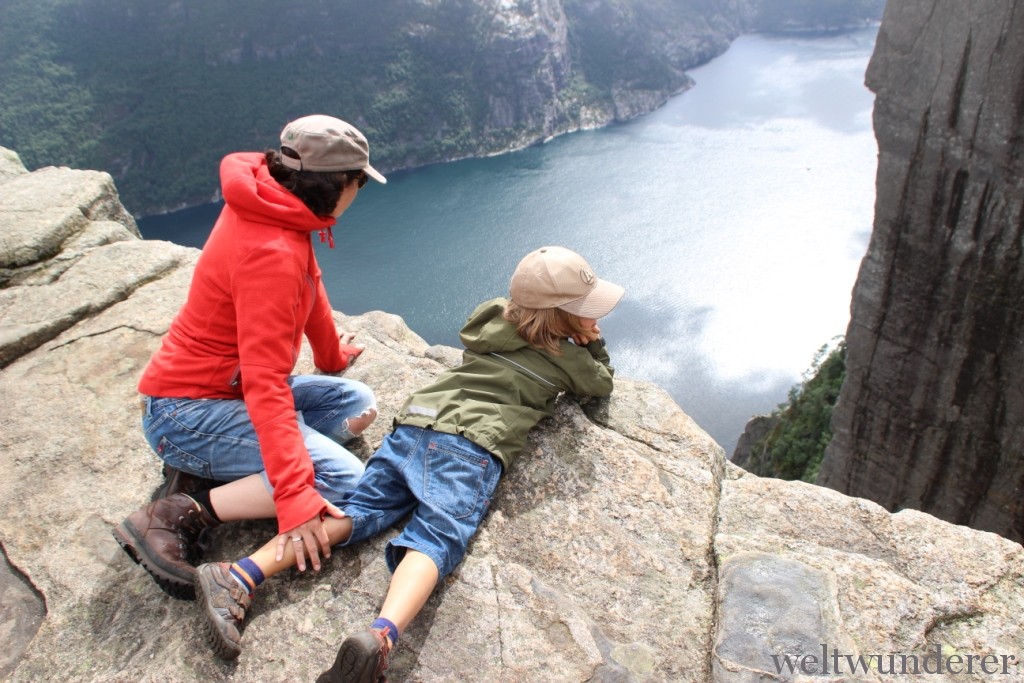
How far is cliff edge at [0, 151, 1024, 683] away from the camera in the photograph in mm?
2711

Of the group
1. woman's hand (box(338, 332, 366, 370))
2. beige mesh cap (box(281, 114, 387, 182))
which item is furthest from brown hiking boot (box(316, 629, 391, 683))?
woman's hand (box(338, 332, 366, 370))

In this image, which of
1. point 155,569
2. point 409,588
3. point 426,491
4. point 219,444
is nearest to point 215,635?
point 155,569

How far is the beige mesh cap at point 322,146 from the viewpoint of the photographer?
2854mm

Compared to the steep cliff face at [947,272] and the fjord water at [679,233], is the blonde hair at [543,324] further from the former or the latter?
the fjord water at [679,233]

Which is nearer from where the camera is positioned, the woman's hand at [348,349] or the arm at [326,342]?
the arm at [326,342]

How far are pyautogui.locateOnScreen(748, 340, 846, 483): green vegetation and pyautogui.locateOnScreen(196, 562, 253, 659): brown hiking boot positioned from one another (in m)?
15.3

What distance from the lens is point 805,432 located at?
58.2 feet

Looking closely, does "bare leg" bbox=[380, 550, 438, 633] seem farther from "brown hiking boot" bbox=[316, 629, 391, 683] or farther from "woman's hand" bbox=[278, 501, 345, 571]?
"woman's hand" bbox=[278, 501, 345, 571]

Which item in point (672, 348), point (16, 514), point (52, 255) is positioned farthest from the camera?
point (672, 348)

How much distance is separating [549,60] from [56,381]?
6757 cm

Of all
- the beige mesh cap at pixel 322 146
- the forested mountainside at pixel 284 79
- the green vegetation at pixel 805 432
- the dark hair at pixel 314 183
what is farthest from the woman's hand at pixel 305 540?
the forested mountainside at pixel 284 79

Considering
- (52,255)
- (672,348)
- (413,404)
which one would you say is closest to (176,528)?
(413,404)

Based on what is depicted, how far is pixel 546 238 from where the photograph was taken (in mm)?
39219

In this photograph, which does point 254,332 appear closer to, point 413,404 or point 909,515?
point 413,404
